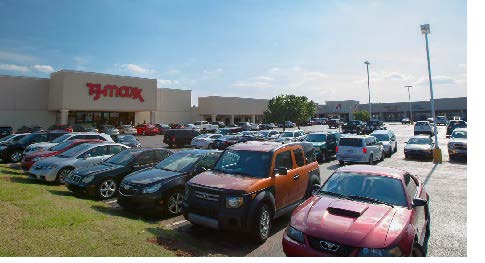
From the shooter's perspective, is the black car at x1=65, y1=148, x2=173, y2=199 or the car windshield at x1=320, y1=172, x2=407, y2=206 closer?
the car windshield at x1=320, y1=172, x2=407, y2=206

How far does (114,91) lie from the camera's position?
4488 centimetres

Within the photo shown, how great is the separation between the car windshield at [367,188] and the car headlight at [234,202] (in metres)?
1.56

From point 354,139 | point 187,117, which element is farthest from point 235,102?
point 354,139

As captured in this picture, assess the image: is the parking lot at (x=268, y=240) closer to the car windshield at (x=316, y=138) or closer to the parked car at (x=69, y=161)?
the parked car at (x=69, y=161)

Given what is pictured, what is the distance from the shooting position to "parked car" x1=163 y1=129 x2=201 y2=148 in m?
28.2

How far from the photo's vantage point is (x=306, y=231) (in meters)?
4.64

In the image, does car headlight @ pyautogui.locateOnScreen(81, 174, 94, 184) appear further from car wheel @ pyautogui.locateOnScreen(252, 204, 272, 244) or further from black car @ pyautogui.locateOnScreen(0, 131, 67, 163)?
black car @ pyautogui.locateOnScreen(0, 131, 67, 163)

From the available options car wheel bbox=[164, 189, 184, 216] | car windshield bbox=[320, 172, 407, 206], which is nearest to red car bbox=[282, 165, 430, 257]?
car windshield bbox=[320, 172, 407, 206]

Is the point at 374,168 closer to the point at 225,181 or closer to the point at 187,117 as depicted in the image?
the point at 225,181

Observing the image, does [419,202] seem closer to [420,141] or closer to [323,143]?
[323,143]

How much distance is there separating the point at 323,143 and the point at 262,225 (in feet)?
44.8

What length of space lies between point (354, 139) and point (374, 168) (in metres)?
11.5

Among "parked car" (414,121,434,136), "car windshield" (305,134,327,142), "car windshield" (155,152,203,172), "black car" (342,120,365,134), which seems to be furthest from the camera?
"black car" (342,120,365,134)

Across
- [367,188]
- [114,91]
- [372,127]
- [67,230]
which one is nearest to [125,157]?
[67,230]
